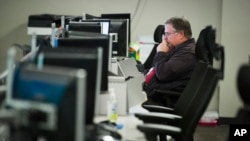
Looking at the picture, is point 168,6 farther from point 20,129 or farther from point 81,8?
point 20,129

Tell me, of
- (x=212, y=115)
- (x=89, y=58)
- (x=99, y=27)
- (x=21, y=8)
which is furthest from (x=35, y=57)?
(x=21, y=8)

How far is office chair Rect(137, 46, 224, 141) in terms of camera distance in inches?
85.4

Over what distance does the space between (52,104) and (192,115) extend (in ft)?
4.04

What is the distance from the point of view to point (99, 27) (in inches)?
143

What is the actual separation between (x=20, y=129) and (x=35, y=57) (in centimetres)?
46

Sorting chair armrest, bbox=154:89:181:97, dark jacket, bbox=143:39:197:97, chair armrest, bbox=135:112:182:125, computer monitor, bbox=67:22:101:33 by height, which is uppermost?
computer monitor, bbox=67:22:101:33

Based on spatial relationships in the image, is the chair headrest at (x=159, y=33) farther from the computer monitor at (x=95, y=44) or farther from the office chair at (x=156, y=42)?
the computer monitor at (x=95, y=44)

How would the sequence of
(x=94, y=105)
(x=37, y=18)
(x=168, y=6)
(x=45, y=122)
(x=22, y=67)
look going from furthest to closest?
(x=168, y=6)
(x=37, y=18)
(x=94, y=105)
(x=22, y=67)
(x=45, y=122)

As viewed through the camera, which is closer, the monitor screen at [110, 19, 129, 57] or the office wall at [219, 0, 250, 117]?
the monitor screen at [110, 19, 129, 57]

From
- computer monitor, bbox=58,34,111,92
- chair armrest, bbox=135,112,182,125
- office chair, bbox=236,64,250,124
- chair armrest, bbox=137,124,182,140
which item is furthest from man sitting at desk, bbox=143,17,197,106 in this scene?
office chair, bbox=236,64,250,124

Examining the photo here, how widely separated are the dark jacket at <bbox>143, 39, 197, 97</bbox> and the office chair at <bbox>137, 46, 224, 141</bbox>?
0.90m

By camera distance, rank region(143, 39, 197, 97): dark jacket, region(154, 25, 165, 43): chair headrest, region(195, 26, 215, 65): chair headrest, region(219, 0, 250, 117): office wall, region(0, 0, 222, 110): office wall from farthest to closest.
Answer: region(0, 0, 222, 110): office wall → region(219, 0, 250, 117): office wall → region(154, 25, 165, 43): chair headrest → region(143, 39, 197, 97): dark jacket → region(195, 26, 215, 65): chair headrest

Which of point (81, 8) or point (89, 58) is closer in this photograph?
point (89, 58)

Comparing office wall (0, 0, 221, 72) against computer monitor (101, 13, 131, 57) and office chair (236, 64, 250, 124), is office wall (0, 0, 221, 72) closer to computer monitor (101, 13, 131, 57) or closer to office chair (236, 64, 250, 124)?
computer monitor (101, 13, 131, 57)
